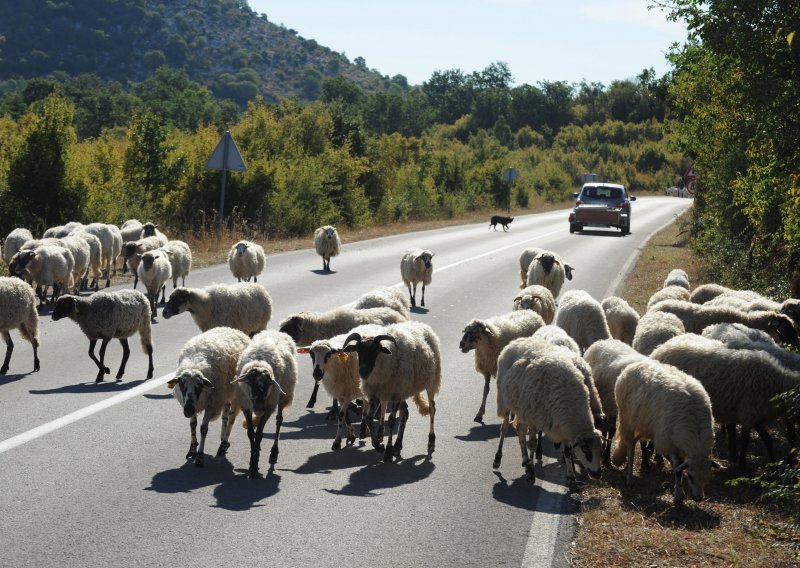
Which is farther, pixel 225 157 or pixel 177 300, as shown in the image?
pixel 225 157

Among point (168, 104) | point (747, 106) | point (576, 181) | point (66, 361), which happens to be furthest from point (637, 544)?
point (576, 181)

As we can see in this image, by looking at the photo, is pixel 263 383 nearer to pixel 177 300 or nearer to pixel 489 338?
pixel 489 338

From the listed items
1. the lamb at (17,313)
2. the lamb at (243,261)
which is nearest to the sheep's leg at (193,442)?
the lamb at (17,313)

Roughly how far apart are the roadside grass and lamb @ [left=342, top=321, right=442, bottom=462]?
6.85 ft

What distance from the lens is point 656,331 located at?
38.1 ft

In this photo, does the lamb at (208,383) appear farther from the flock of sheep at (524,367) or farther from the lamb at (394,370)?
the lamb at (394,370)

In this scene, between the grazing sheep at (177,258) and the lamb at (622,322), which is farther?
the grazing sheep at (177,258)

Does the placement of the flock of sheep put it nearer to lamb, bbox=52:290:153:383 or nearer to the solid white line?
lamb, bbox=52:290:153:383

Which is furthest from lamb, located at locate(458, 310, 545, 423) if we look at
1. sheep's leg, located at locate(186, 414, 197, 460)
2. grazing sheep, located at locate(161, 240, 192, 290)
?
grazing sheep, located at locate(161, 240, 192, 290)

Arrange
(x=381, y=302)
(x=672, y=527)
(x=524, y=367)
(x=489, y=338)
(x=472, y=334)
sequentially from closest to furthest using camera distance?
1. (x=672, y=527)
2. (x=524, y=367)
3. (x=472, y=334)
4. (x=489, y=338)
5. (x=381, y=302)

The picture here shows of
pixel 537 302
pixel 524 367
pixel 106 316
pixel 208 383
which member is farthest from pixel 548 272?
pixel 208 383

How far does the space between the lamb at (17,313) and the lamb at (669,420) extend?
7.94m

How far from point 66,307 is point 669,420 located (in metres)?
8.07

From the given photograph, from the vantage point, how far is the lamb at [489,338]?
11.1 meters
